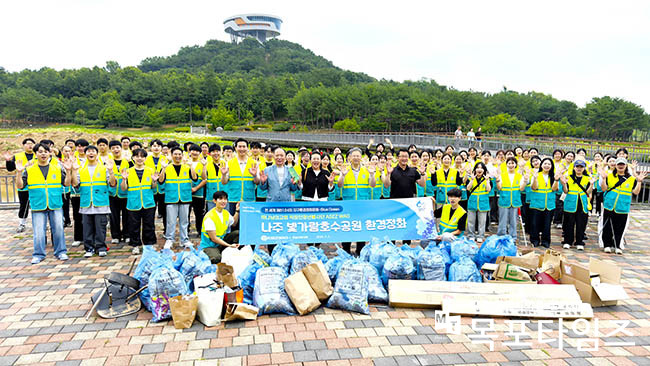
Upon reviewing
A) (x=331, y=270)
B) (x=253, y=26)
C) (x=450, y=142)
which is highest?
(x=253, y=26)

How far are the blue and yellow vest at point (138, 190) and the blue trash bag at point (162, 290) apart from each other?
113 inches

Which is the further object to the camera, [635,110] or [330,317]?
[635,110]

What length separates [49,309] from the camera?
15.1 feet

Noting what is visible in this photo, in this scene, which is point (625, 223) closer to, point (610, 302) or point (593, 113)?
point (610, 302)

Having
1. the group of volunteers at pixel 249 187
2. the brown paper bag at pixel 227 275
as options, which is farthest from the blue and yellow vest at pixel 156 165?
the brown paper bag at pixel 227 275

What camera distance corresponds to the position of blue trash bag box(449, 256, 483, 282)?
16.2 feet

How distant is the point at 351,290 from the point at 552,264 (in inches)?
109

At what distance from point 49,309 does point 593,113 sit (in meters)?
58.3

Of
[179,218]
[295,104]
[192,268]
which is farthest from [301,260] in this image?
[295,104]

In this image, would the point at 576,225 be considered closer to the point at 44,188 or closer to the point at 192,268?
Answer: the point at 192,268

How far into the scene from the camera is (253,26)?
166m

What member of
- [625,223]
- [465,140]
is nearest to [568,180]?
[625,223]

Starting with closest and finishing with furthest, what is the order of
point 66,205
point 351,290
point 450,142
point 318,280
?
point 351,290 → point 318,280 → point 66,205 → point 450,142

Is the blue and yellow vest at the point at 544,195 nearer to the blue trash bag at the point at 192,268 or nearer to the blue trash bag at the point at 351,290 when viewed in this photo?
the blue trash bag at the point at 351,290
